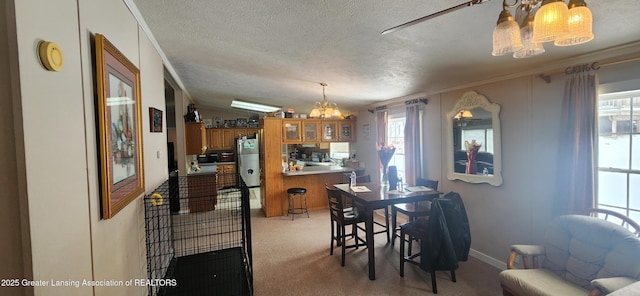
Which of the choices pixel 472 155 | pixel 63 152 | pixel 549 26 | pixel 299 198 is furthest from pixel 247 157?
pixel 549 26

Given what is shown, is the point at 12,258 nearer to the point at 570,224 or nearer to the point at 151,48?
the point at 151,48

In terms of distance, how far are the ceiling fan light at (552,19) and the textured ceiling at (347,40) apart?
61 cm

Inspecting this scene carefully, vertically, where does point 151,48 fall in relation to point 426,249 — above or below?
above

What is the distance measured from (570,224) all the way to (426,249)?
1136 mm

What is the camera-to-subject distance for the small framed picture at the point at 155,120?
2131 mm

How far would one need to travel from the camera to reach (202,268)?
252cm

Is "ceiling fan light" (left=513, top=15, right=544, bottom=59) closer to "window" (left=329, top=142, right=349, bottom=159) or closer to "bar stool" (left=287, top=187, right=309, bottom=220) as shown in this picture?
"bar stool" (left=287, top=187, right=309, bottom=220)

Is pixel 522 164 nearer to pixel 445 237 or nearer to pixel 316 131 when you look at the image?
pixel 445 237

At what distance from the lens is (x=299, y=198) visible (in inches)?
204

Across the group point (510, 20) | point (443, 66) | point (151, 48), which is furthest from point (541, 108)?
point (151, 48)

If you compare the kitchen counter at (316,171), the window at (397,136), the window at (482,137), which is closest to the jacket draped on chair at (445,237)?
the window at (482,137)

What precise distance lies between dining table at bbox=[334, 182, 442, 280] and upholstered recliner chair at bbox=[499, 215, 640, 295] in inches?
41.3

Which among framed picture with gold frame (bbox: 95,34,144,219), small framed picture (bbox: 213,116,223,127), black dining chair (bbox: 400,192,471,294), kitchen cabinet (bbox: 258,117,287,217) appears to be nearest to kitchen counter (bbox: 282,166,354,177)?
kitchen cabinet (bbox: 258,117,287,217)

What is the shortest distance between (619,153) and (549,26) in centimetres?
215
